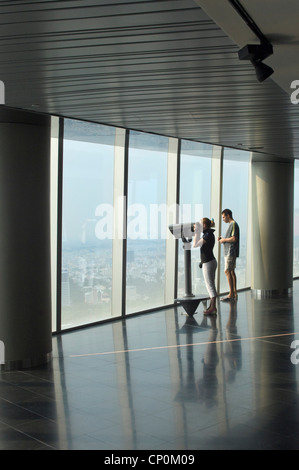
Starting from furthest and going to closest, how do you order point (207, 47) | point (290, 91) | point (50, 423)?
1. point (290, 91)
2. point (50, 423)
3. point (207, 47)

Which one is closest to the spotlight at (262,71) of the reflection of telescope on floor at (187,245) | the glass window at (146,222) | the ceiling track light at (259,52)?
the ceiling track light at (259,52)

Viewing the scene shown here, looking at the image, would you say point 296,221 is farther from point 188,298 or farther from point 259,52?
point 259,52

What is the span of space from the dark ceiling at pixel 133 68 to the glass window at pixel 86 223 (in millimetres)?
1425

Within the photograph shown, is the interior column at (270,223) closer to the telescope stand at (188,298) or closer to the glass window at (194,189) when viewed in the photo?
the glass window at (194,189)

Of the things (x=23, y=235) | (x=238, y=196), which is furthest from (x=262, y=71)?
(x=238, y=196)

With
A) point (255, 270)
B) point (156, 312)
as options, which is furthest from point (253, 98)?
point (255, 270)

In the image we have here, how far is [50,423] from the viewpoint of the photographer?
4.87 m

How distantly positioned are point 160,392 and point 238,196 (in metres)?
8.84

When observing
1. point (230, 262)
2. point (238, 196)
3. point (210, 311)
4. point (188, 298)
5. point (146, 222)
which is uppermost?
point (238, 196)

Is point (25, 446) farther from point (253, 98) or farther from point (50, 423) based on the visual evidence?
point (253, 98)

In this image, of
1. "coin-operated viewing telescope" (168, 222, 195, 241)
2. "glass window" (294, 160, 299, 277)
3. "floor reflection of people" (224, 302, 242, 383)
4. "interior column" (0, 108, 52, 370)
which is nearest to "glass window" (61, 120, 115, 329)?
"coin-operated viewing telescope" (168, 222, 195, 241)

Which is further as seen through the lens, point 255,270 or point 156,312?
point 255,270

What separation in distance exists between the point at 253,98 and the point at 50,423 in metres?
3.96

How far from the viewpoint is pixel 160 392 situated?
5703 millimetres
